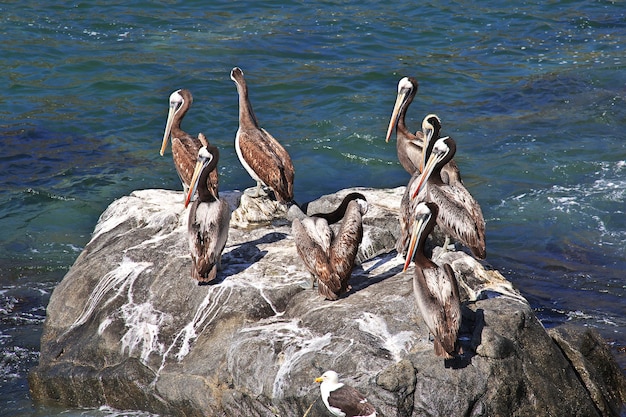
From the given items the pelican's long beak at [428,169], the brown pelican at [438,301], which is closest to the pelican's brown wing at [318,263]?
the brown pelican at [438,301]

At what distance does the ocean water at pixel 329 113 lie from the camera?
12273 millimetres

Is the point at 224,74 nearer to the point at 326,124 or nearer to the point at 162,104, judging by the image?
the point at 162,104

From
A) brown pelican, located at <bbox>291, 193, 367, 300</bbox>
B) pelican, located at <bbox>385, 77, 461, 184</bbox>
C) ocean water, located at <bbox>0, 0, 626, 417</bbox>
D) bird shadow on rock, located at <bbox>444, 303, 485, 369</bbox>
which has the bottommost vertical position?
ocean water, located at <bbox>0, 0, 626, 417</bbox>

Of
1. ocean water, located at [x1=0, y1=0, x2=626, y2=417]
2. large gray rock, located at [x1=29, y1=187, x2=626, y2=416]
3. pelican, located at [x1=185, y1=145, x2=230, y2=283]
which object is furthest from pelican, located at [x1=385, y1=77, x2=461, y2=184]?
pelican, located at [x1=185, y1=145, x2=230, y2=283]

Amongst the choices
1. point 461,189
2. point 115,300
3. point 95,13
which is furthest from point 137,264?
point 95,13

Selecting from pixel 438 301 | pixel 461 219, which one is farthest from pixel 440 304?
pixel 461 219

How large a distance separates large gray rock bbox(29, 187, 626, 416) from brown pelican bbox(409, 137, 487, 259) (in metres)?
0.23

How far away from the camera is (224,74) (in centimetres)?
1939

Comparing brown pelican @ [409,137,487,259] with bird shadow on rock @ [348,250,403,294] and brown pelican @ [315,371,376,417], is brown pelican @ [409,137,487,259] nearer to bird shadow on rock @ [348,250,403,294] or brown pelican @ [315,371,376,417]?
bird shadow on rock @ [348,250,403,294]

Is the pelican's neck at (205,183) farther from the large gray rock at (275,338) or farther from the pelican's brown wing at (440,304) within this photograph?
the pelican's brown wing at (440,304)

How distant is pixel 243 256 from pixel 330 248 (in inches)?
50.6

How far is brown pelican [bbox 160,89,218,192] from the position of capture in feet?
33.3

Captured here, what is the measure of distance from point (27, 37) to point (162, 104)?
4645 millimetres

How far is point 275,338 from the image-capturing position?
7.76 metres
